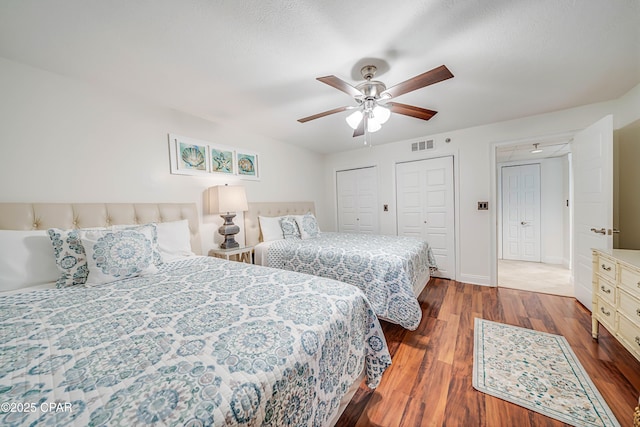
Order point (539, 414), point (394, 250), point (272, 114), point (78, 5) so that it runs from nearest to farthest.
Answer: point (78, 5) < point (539, 414) < point (394, 250) < point (272, 114)

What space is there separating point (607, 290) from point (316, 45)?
2891mm

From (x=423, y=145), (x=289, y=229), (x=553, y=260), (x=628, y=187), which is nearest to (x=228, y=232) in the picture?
(x=289, y=229)

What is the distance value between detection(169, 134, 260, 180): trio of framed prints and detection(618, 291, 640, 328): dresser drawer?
3685 millimetres

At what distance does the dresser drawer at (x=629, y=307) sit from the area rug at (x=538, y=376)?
46 centimetres

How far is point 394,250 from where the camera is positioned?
2354 millimetres

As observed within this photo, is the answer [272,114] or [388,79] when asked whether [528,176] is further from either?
[272,114]

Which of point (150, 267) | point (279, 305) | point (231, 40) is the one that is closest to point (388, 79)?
point (231, 40)

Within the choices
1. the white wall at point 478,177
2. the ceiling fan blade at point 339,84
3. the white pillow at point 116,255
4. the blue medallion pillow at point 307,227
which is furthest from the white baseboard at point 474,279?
the white pillow at point 116,255

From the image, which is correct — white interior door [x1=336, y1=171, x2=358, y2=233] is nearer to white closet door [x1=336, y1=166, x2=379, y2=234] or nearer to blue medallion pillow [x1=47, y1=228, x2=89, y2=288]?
white closet door [x1=336, y1=166, x2=379, y2=234]

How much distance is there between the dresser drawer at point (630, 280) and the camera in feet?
4.87

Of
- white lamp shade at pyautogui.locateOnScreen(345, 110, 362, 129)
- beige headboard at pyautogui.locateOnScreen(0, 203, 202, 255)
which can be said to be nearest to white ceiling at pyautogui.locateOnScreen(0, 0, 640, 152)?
white lamp shade at pyautogui.locateOnScreen(345, 110, 362, 129)

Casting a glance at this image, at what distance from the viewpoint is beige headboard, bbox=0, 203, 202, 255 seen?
1.55m

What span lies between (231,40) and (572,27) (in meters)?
2.12

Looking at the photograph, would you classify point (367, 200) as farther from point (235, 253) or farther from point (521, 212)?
point (521, 212)
